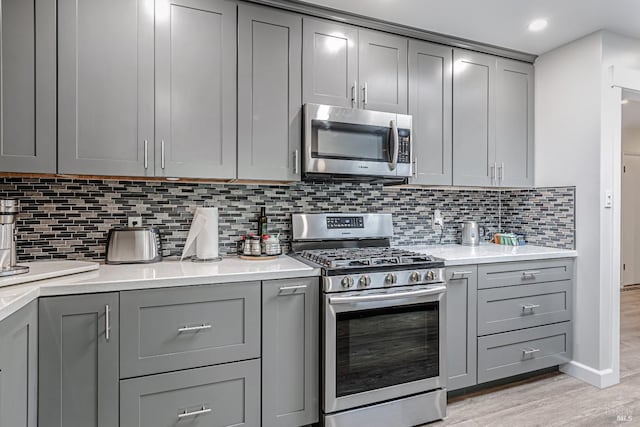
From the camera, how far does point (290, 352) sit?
1893 millimetres

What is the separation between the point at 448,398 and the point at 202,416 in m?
1.54

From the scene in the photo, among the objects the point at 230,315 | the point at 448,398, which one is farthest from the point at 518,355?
the point at 230,315

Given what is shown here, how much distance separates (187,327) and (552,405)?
221 centimetres

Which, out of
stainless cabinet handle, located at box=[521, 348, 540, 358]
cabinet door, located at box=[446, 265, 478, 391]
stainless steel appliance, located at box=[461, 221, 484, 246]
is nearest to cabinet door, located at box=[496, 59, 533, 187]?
stainless steel appliance, located at box=[461, 221, 484, 246]

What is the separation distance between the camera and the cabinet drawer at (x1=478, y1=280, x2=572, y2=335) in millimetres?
2436

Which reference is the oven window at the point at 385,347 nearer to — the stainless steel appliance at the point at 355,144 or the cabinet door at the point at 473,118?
the stainless steel appliance at the point at 355,144

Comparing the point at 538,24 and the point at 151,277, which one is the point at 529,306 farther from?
the point at 151,277

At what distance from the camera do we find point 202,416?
1.74m

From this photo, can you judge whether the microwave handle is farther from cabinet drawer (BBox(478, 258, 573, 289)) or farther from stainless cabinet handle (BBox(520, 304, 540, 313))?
stainless cabinet handle (BBox(520, 304, 540, 313))

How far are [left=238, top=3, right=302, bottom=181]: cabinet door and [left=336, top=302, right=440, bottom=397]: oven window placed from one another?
3.01 ft

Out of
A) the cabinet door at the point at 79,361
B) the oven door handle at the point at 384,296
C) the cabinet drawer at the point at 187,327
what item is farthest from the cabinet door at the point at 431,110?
the cabinet door at the point at 79,361

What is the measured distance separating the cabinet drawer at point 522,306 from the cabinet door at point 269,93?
4.88ft

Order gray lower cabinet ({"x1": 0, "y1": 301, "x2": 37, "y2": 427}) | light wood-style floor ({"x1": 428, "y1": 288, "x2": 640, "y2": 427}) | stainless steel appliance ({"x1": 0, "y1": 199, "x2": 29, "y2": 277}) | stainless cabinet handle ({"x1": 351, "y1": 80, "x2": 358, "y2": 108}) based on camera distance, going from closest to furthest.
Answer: gray lower cabinet ({"x1": 0, "y1": 301, "x2": 37, "y2": 427})
stainless steel appliance ({"x1": 0, "y1": 199, "x2": 29, "y2": 277})
light wood-style floor ({"x1": 428, "y1": 288, "x2": 640, "y2": 427})
stainless cabinet handle ({"x1": 351, "y1": 80, "x2": 358, "y2": 108})

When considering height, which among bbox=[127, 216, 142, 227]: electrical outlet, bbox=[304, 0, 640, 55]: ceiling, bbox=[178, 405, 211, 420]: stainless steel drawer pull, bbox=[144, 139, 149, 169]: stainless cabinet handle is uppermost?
bbox=[304, 0, 640, 55]: ceiling
